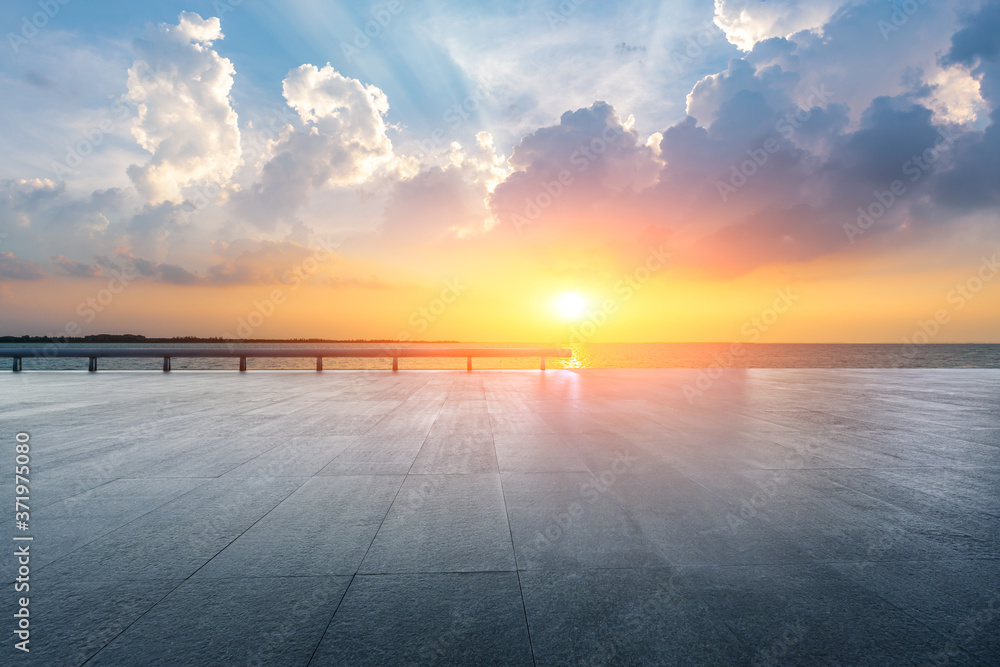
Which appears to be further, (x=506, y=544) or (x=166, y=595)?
(x=506, y=544)

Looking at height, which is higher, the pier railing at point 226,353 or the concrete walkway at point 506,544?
the pier railing at point 226,353

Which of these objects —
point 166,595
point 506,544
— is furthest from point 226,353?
point 506,544

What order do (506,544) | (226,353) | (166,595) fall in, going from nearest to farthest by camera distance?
(166,595) → (506,544) → (226,353)

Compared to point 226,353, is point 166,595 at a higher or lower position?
lower

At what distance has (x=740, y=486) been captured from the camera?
18.6 feet

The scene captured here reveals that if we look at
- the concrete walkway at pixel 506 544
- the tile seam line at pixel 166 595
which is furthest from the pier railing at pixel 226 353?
the tile seam line at pixel 166 595

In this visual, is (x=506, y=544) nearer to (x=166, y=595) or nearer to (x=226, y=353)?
(x=166, y=595)

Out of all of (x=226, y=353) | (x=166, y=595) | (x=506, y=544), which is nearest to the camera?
(x=166, y=595)

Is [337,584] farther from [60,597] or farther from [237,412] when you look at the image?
[237,412]

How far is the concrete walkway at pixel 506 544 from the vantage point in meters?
2.80

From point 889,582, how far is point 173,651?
15.6 feet

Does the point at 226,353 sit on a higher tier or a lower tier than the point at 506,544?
higher

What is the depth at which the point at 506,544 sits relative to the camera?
4.05m

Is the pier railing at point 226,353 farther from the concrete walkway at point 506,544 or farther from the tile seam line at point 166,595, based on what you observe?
the tile seam line at point 166,595
